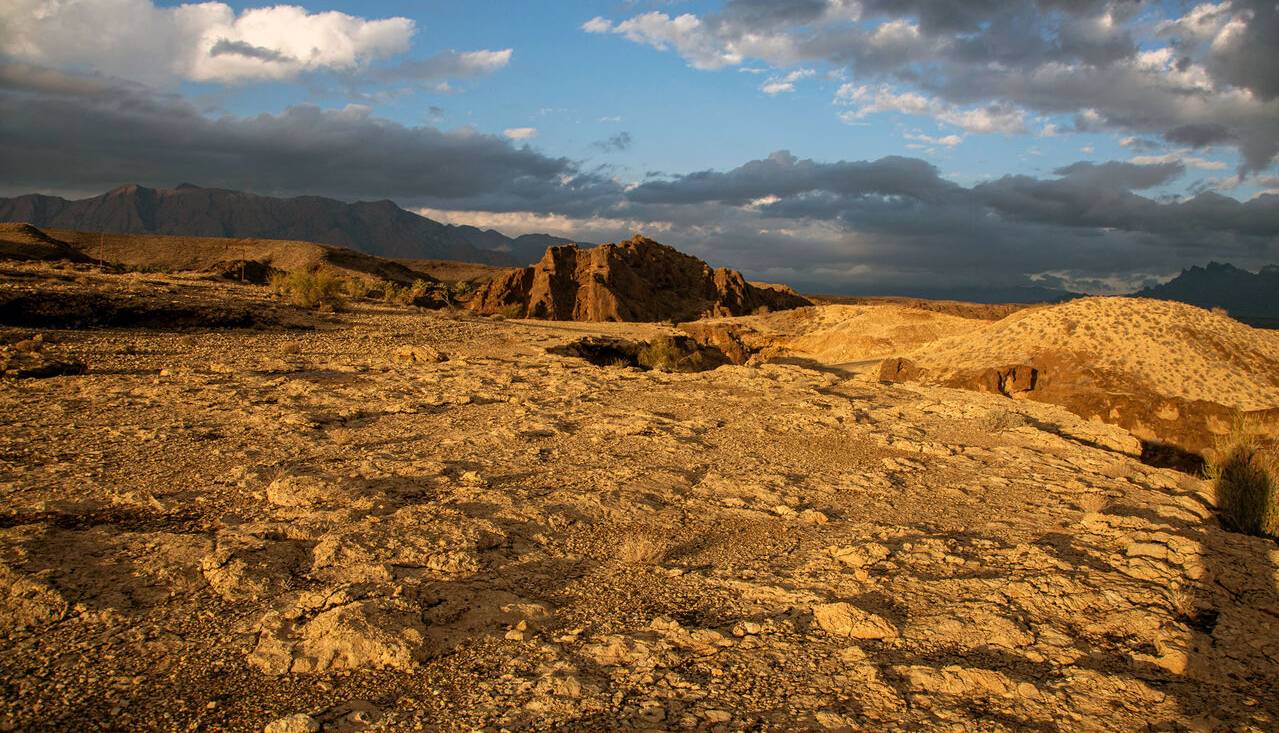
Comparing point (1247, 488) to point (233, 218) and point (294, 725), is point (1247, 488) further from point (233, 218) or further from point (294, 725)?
point (233, 218)

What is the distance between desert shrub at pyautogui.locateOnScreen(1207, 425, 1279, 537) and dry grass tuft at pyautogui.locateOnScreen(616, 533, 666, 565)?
13.2 ft

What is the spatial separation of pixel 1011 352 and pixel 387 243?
611 ft

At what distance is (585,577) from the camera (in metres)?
3.38

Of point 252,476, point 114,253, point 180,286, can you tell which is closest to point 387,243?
point 114,253

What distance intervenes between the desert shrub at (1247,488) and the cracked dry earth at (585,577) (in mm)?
197

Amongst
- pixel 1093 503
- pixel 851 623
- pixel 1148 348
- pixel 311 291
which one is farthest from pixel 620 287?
pixel 851 623

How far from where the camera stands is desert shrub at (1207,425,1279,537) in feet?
15.6

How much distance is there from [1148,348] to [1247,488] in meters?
5.21

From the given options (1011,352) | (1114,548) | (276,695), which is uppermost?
(1011,352)

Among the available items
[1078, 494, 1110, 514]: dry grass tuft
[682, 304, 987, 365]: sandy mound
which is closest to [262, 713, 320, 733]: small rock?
[1078, 494, 1110, 514]: dry grass tuft

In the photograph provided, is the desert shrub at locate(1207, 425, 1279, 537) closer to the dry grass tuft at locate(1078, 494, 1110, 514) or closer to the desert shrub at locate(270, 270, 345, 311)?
the dry grass tuft at locate(1078, 494, 1110, 514)

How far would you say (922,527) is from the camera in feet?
14.1

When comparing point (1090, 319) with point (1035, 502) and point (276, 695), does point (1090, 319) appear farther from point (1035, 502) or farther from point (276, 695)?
point (276, 695)

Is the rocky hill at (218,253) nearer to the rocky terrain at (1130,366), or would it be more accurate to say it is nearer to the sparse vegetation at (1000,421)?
the rocky terrain at (1130,366)
